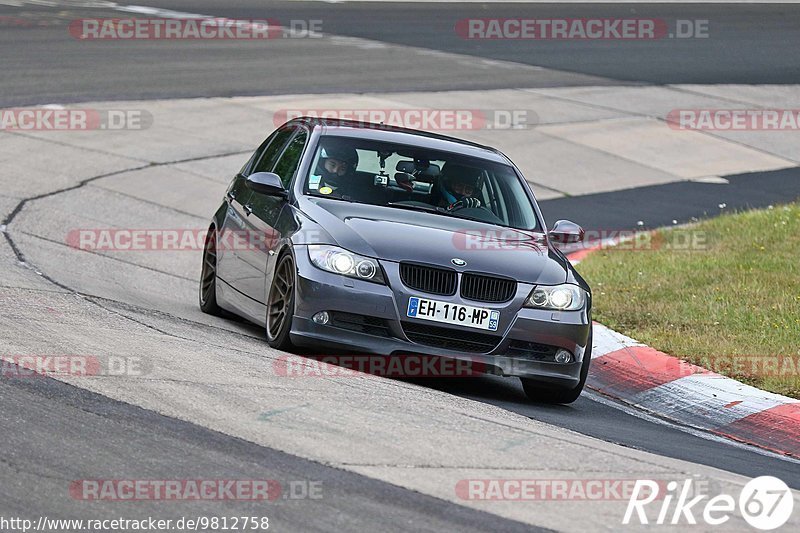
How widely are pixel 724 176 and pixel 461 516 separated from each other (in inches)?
636

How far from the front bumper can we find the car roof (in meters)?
1.62

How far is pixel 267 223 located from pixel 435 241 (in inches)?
57.4

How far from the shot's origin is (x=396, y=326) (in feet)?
28.0

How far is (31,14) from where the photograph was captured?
27.5 m

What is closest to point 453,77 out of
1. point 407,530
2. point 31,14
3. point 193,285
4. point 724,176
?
point 724,176

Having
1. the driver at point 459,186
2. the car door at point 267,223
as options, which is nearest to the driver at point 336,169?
the car door at point 267,223

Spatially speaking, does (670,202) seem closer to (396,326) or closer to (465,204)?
(465,204)

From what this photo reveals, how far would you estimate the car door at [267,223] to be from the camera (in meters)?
9.52

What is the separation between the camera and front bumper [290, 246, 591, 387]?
8.52m

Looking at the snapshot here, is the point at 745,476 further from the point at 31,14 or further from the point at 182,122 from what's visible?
the point at 31,14

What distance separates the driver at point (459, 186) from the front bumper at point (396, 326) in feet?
4.31

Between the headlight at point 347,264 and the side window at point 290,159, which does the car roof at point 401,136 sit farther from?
the headlight at point 347,264

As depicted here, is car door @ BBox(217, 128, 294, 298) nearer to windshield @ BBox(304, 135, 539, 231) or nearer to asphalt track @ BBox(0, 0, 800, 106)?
windshield @ BBox(304, 135, 539, 231)

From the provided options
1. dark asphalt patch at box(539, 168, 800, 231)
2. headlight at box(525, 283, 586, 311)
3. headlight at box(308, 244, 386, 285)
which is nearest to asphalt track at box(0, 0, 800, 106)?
dark asphalt patch at box(539, 168, 800, 231)
